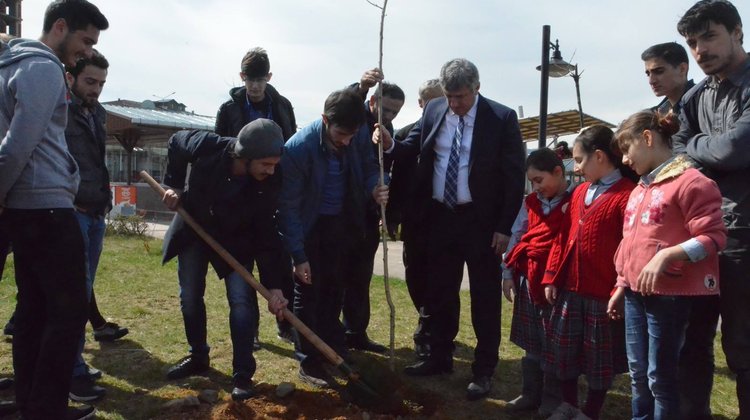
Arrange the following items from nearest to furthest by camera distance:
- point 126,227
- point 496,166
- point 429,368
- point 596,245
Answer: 1. point 596,245
2. point 496,166
3. point 429,368
4. point 126,227

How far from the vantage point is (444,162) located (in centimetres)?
428

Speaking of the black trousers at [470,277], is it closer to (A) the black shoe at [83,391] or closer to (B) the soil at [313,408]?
(B) the soil at [313,408]

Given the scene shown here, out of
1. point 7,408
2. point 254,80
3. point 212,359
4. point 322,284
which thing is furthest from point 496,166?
point 7,408

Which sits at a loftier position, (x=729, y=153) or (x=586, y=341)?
(x=729, y=153)

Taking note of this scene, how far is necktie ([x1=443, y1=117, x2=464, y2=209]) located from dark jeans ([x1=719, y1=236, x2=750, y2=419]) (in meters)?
1.62

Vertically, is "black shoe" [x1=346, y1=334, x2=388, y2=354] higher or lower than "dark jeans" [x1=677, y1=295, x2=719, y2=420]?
lower

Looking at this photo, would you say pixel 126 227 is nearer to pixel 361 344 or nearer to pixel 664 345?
pixel 361 344

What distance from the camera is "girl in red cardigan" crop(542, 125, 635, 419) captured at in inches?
132

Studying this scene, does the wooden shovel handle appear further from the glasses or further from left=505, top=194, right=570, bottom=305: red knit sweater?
the glasses

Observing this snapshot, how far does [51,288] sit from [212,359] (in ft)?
5.95

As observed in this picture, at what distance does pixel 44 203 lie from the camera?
2.92m

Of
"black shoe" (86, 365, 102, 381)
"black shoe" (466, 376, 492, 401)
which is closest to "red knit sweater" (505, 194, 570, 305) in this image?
"black shoe" (466, 376, 492, 401)

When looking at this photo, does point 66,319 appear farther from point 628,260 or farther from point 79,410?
point 628,260

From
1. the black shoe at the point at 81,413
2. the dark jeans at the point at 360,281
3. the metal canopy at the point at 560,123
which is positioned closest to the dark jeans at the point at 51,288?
the black shoe at the point at 81,413
